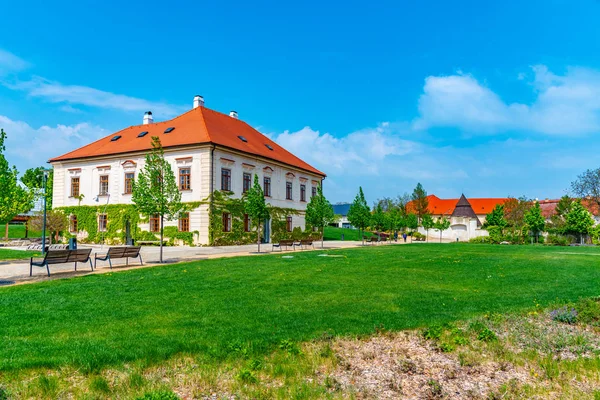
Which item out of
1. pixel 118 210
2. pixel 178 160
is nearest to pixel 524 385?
pixel 178 160

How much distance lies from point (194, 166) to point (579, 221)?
4136cm

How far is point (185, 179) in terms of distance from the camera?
32844 mm

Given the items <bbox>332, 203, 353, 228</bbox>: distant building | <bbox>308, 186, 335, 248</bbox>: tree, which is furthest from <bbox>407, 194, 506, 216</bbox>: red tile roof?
<bbox>308, 186, 335, 248</bbox>: tree

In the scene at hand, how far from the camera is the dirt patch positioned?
4480 mm

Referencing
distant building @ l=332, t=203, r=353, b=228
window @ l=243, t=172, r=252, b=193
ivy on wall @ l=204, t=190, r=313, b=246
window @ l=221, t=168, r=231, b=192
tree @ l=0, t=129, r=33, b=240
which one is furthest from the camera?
distant building @ l=332, t=203, r=353, b=228

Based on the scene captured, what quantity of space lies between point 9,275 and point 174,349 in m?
11.3

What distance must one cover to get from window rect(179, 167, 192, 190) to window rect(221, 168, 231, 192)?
8.26 ft

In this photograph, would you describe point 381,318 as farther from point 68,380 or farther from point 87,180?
point 87,180

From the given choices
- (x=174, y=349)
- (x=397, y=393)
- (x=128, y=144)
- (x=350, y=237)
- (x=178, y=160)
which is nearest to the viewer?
(x=397, y=393)

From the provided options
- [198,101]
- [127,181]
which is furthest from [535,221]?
[127,181]

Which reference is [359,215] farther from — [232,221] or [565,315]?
[565,315]

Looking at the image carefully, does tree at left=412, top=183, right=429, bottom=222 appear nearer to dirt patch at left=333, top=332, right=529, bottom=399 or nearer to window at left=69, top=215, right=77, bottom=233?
window at left=69, top=215, right=77, bottom=233

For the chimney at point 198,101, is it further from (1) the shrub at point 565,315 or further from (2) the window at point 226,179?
(1) the shrub at point 565,315

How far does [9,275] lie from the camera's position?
1371 cm
